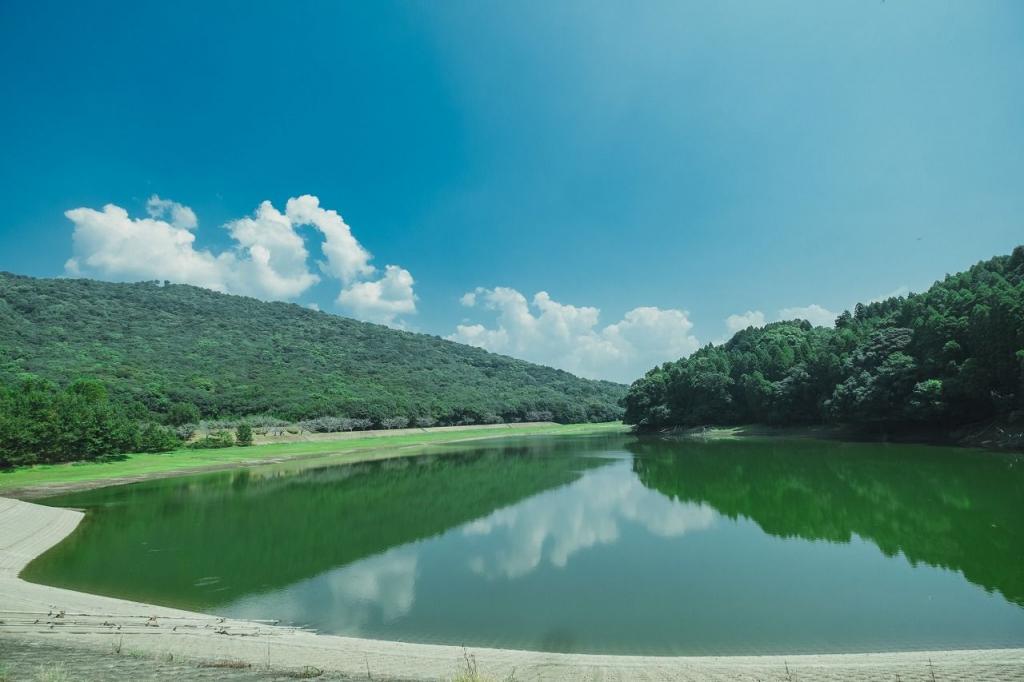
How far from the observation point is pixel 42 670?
23.9 feet

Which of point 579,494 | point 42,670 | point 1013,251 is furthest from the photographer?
point 1013,251

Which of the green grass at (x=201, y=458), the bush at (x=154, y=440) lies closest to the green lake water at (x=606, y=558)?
the green grass at (x=201, y=458)

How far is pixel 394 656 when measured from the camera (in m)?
9.50

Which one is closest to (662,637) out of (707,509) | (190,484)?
(707,509)

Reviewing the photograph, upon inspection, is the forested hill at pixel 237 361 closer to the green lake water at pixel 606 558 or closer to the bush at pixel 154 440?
the bush at pixel 154 440

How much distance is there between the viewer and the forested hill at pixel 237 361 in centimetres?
8612

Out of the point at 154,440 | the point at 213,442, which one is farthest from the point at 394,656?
the point at 213,442

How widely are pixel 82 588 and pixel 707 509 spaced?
2338cm

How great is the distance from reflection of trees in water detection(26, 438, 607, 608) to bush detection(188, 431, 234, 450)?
1949 centimetres

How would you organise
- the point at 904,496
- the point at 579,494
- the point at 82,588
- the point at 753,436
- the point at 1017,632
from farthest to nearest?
1. the point at 753,436
2. the point at 579,494
3. the point at 904,496
4. the point at 82,588
5. the point at 1017,632

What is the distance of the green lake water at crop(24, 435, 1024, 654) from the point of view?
37.8ft

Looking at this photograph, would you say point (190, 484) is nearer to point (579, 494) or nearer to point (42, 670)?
point (579, 494)

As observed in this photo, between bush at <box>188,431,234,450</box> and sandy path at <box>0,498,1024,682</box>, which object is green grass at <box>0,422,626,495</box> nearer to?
bush at <box>188,431,234,450</box>

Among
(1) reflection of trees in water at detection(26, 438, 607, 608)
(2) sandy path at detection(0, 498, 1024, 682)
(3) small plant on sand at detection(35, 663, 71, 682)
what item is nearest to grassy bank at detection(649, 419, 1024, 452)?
(1) reflection of trees in water at detection(26, 438, 607, 608)
